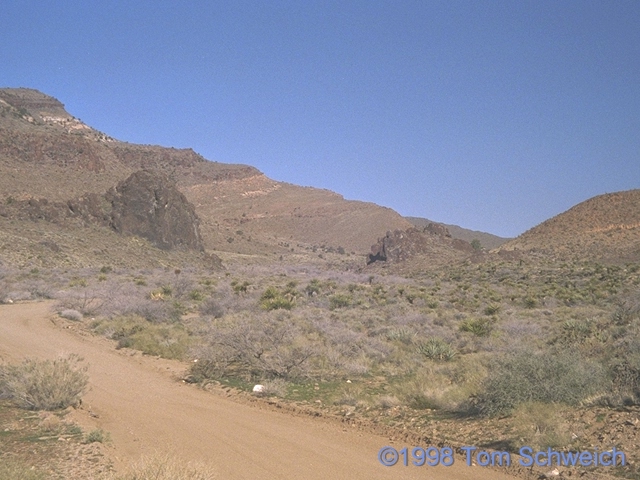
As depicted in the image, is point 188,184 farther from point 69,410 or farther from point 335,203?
point 69,410

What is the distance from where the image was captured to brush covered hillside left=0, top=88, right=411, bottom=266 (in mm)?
54312

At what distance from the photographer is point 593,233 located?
5950 cm

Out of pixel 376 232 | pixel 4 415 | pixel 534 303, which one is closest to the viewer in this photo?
pixel 4 415

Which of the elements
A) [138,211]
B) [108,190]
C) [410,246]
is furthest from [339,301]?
[108,190]

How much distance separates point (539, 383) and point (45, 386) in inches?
317

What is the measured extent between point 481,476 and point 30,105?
152199 mm

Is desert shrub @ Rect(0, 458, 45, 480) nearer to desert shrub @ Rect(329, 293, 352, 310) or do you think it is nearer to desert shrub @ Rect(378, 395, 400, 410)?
desert shrub @ Rect(378, 395, 400, 410)

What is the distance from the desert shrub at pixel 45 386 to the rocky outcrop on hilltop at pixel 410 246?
57.0 meters

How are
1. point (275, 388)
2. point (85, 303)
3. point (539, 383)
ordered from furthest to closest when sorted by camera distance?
point (85, 303) < point (275, 388) < point (539, 383)

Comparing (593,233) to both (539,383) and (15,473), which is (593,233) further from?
(15,473)

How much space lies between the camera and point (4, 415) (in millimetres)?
8359

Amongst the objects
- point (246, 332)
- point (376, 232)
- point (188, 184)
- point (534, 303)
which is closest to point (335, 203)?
point (376, 232)

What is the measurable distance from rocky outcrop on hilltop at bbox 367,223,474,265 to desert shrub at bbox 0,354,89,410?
5696cm

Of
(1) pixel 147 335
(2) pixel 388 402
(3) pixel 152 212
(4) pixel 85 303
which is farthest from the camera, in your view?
(3) pixel 152 212
